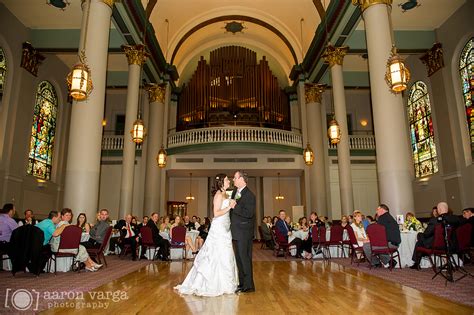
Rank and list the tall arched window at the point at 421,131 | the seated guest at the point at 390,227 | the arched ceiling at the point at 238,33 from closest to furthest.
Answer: the seated guest at the point at 390,227
the tall arched window at the point at 421,131
the arched ceiling at the point at 238,33

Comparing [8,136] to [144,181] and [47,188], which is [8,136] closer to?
[47,188]

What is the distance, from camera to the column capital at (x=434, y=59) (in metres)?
12.9

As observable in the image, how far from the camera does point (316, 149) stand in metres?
16.2

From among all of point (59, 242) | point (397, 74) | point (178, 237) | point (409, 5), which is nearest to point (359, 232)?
point (397, 74)

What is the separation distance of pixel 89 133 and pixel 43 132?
28.8 ft

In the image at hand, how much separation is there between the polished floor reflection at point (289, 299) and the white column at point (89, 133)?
259 centimetres

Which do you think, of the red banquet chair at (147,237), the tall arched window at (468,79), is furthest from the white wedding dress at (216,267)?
the tall arched window at (468,79)

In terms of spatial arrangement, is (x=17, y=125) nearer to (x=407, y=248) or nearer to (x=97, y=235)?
(x=97, y=235)

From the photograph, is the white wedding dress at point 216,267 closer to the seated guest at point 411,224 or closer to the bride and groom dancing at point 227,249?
the bride and groom dancing at point 227,249

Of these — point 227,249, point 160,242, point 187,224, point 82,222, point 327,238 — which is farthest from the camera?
point 187,224

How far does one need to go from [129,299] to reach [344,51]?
12.0m

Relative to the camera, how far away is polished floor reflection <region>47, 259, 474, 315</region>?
3615 mm

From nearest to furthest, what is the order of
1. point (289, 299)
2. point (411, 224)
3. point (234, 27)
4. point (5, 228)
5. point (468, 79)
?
point (289, 299)
point (5, 228)
point (411, 224)
point (468, 79)
point (234, 27)

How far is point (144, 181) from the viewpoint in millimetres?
16484
